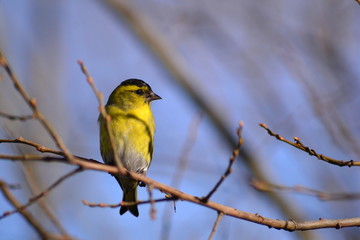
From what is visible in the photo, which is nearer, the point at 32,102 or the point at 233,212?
the point at 32,102

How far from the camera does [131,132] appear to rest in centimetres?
516

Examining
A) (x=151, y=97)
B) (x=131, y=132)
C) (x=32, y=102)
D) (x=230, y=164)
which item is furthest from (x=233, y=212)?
(x=151, y=97)

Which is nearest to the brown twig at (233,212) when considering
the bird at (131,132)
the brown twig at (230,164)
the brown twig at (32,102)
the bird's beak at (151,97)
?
the brown twig at (230,164)

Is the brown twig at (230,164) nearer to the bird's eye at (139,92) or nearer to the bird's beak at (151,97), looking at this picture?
the bird's beak at (151,97)

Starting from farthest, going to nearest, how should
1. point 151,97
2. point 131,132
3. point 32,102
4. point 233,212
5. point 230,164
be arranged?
point 151,97
point 131,132
point 233,212
point 230,164
point 32,102

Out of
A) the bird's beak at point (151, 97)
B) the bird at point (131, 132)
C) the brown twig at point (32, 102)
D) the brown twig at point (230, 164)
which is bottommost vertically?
the brown twig at point (32, 102)

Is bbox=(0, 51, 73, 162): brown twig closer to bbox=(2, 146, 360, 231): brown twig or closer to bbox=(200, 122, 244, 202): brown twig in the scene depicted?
bbox=(2, 146, 360, 231): brown twig

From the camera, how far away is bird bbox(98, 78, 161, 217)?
16.8ft

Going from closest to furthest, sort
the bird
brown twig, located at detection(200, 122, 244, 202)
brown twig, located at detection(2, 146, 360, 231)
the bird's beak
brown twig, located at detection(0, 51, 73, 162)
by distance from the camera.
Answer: brown twig, located at detection(0, 51, 73, 162) → brown twig, located at detection(200, 122, 244, 202) → brown twig, located at detection(2, 146, 360, 231) → the bird → the bird's beak

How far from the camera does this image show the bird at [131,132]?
16.8 feet

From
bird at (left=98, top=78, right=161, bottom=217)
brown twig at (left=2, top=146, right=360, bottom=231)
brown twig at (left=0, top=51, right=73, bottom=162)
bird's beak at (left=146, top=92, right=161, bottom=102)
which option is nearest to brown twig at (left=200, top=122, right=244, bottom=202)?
brown twig at (left=2, top=146, right=360, bottom=231)

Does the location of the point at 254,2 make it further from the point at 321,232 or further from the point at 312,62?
the point at 321,232

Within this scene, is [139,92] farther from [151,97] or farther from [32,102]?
[32,102]

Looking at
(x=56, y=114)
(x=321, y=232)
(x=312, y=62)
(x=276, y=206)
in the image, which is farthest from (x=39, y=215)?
(x=312, y=62)
